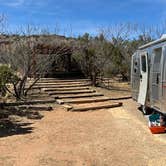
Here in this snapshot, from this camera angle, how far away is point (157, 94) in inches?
379

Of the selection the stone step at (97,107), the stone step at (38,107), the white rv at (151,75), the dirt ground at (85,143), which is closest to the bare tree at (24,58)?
the stone step at (38,107)

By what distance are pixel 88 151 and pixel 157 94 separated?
299 centimetres

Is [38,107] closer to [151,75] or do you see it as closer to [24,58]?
[24,58]

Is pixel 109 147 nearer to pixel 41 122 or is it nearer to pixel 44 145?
pixel 44 145

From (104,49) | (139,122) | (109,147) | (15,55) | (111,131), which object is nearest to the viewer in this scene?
(109,147)

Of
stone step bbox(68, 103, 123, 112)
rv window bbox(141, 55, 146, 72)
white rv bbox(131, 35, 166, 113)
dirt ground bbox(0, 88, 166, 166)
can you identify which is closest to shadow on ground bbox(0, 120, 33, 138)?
dirt ground bbox(0, 88, 166, 166)

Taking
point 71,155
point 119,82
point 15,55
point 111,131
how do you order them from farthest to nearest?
1. point 119,82
2. point 15,55
3. point 111,131
4. point 71,155

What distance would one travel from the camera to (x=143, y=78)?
1116cm

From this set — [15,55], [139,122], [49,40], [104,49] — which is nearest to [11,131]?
[139,122]

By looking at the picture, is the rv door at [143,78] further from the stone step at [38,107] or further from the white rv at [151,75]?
the stone step at [38,107]

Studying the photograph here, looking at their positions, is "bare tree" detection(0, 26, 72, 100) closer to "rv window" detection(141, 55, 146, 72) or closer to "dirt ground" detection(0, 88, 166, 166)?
"dirt ground" detection(0, 88, 166, 166)

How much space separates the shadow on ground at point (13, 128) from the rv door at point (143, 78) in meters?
3.35

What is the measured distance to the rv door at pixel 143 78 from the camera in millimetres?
10718

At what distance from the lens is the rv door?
10718 millimetres
